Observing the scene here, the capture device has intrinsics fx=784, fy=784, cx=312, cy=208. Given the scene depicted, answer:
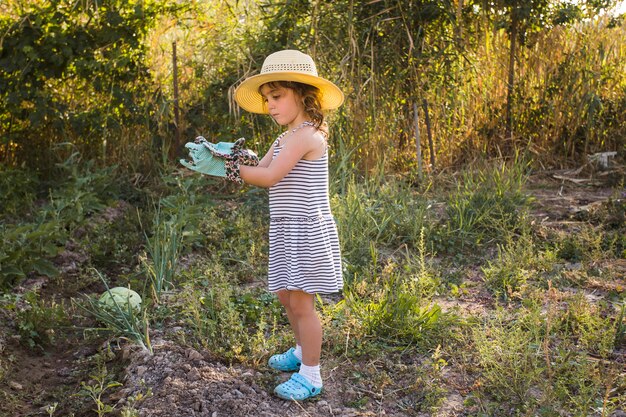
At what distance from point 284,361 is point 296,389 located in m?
0.27

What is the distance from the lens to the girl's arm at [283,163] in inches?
115

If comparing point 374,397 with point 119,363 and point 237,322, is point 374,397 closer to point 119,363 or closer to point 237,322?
point 237,322

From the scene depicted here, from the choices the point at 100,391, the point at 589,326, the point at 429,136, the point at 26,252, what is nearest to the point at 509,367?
the point at 589,326

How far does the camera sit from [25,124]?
657cm

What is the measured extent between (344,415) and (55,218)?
2.74m

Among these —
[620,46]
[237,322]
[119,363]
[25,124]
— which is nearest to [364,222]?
[237,322]

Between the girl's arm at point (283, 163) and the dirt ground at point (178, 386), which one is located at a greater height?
the girl's arm at point (283, 163)

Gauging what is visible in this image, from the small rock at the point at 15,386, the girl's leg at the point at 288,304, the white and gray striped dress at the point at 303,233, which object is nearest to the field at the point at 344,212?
the small rock at the point at 15,386

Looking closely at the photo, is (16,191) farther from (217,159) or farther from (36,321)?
(217,159)

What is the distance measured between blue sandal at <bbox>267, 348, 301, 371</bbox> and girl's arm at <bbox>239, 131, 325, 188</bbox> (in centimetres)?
77

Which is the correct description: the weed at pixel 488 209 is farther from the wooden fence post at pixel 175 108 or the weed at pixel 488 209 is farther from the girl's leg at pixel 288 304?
the wooden fence post at pixel 175 108

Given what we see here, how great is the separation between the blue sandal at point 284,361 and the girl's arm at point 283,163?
77 cm

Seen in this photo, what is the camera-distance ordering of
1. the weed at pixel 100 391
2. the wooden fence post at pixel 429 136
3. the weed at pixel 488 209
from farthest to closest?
the wooden fence post at pixel 429 136, the weed at pixel 488 209, the weed at pixel 100 391

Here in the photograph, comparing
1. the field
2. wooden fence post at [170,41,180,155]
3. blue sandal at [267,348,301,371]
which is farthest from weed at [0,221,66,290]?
wooden fence post at [170,41,180,155]
